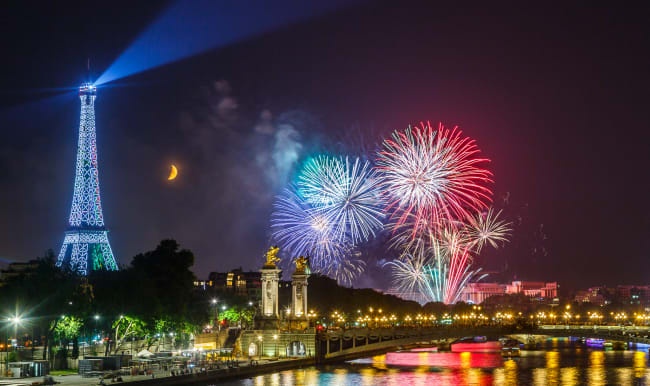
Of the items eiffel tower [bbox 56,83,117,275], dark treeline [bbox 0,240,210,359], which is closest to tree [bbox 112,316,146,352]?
dark treeline [bbox 0,240,210,359]

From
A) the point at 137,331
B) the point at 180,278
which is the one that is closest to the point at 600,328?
the point at 180,278

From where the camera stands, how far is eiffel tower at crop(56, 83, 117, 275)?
11525 cm

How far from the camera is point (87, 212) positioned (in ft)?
390

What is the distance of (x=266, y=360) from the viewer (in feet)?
269

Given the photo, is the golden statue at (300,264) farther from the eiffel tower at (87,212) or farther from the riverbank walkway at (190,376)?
the eiffel tower at (87,212)

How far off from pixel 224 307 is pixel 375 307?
45928mm

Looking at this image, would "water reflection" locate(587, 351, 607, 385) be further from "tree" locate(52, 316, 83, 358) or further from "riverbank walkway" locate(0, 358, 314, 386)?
"tree" locate(52, 316, 83, 358)

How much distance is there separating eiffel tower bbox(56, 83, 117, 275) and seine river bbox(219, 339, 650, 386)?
134ft

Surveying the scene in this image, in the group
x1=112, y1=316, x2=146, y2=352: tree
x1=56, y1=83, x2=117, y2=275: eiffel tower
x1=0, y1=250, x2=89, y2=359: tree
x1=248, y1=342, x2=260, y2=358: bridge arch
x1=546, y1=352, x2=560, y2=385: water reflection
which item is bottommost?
x1=546, y1=352, x2=560, y2=385: water reflection

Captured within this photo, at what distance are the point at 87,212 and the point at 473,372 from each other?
2418 inches

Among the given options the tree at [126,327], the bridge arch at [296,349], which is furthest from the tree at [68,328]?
the bridge arch at [296,349]

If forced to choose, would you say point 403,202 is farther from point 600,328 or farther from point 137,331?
point 600,328

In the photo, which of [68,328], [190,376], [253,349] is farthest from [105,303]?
[253,349]

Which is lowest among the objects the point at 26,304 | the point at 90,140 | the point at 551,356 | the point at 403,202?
the point at 551,356
